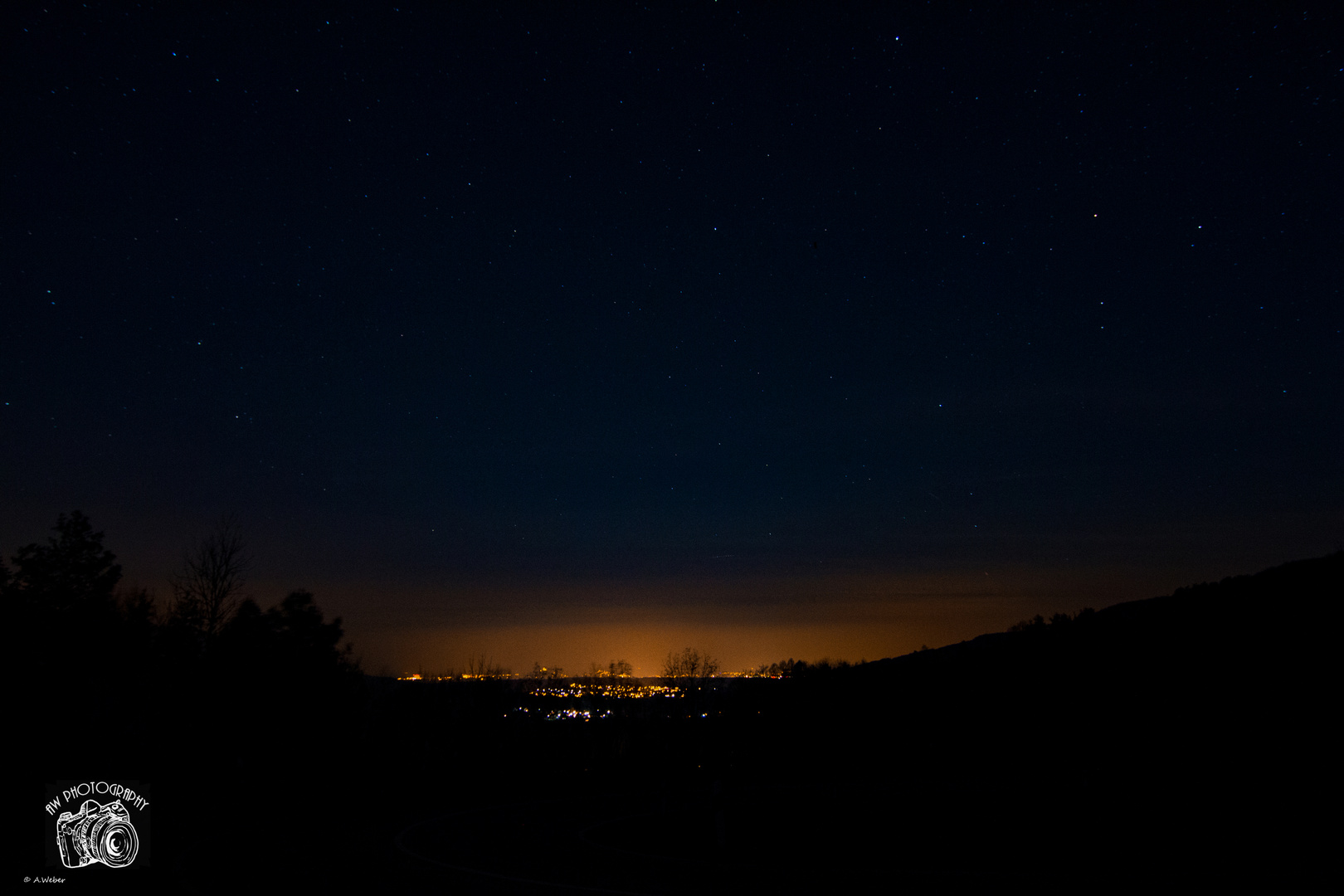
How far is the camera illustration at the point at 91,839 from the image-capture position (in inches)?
615

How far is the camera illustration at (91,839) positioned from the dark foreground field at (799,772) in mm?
468

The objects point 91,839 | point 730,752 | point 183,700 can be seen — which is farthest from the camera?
point 730,752

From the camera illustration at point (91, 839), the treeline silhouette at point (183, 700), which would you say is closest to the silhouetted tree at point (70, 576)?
the treeline silhouette at point (183, 700)

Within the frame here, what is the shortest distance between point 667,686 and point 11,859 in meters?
120

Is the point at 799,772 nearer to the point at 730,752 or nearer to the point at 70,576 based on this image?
the point at 730,752

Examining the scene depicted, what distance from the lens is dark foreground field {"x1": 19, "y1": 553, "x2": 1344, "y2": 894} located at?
15594 mm

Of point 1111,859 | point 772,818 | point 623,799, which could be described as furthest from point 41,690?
point 1111,859

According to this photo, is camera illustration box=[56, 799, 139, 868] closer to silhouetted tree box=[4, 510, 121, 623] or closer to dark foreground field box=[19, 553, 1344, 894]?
dark foreground field box=[19, 553, 1344, 894]

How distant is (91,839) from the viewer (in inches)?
619

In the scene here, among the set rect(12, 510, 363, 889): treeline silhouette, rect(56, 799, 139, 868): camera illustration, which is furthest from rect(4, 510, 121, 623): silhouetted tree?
rect(56, 799, 139, 868): camera illustration

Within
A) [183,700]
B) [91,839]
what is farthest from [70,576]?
[91,839]

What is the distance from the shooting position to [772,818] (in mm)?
22250

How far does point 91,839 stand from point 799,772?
1377 inches

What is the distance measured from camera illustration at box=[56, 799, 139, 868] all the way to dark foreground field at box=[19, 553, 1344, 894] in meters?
0.47
